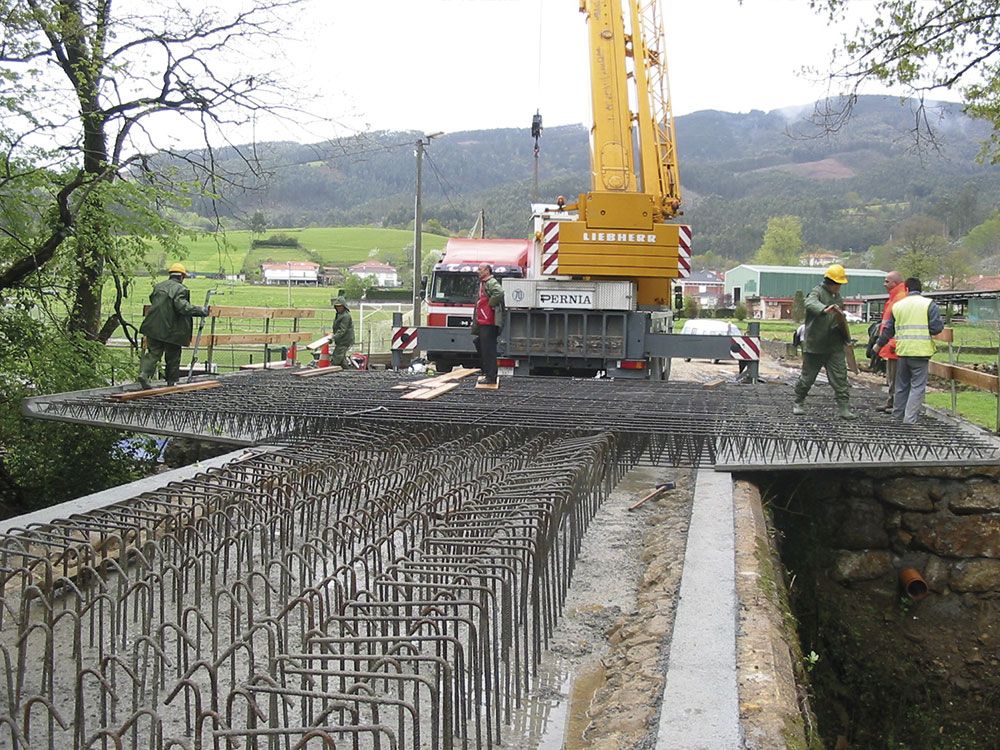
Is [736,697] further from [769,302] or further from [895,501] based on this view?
[769,302]

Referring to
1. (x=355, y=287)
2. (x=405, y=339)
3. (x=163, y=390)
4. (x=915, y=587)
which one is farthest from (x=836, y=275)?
(x=355, y=287)

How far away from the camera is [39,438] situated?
424 inches

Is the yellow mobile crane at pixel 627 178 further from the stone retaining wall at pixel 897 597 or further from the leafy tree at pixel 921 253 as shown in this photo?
the leafy tree at pixel 921 253

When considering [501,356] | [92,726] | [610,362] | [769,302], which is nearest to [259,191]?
[501,356]

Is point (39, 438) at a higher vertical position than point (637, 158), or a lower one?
lower

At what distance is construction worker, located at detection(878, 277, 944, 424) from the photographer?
8.65m

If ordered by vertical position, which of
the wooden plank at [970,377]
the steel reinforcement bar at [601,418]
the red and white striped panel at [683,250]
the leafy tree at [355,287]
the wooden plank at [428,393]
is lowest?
the steel reinforcement bar at [601,418]

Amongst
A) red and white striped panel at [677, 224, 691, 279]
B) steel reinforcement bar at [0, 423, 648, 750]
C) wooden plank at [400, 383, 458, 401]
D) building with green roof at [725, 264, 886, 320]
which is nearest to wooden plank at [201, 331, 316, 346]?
wooden plank at [400, 383, 458, 401]

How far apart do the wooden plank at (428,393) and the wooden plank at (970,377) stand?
6.01 meters

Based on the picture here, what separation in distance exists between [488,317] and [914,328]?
448 centimetres

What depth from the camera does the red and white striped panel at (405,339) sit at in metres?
14.4

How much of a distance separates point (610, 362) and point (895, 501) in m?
5.98

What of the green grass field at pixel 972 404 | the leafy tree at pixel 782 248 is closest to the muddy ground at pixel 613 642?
the green grass field at pixel 972 404

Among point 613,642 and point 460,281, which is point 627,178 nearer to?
point 460,281
